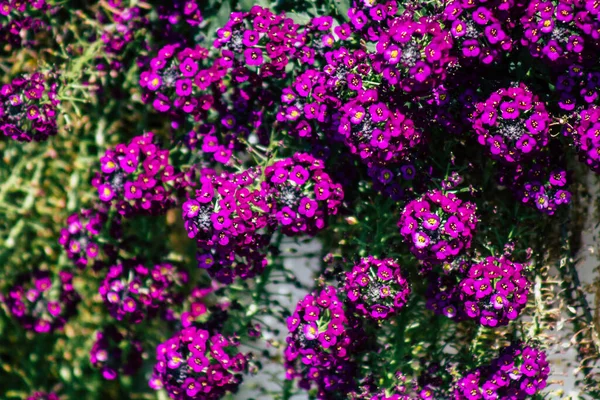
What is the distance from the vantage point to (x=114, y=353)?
3207 mm

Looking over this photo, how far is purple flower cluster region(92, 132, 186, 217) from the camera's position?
2561 millimetres

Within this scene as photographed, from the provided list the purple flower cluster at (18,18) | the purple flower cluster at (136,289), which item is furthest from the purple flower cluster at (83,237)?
the purple flower cluster at (18,18)

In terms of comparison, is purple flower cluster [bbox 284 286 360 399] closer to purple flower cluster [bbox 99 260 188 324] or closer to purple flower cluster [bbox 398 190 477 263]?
purple flower cluster [bbox 398 190 477 263]

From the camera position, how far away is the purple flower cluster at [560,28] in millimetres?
1978

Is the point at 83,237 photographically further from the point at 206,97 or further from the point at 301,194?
the point at 301,194

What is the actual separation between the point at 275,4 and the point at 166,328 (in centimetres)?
174

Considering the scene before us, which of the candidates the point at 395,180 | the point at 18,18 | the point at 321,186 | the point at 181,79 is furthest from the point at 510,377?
the point at 18,18

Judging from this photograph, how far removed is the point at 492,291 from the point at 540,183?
0.45 m

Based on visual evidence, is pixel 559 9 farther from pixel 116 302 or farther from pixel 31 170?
pixel 31 170

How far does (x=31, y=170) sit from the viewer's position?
330cm

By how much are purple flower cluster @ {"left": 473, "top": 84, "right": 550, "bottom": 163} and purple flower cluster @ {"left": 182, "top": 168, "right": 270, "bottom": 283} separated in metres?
0.83

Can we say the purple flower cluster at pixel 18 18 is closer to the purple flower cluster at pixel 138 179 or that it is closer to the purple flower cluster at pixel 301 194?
the purple flower cluster at pixel 138 179

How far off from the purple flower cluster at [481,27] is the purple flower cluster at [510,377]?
3.58 ft

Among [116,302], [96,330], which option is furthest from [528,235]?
[96,330]
